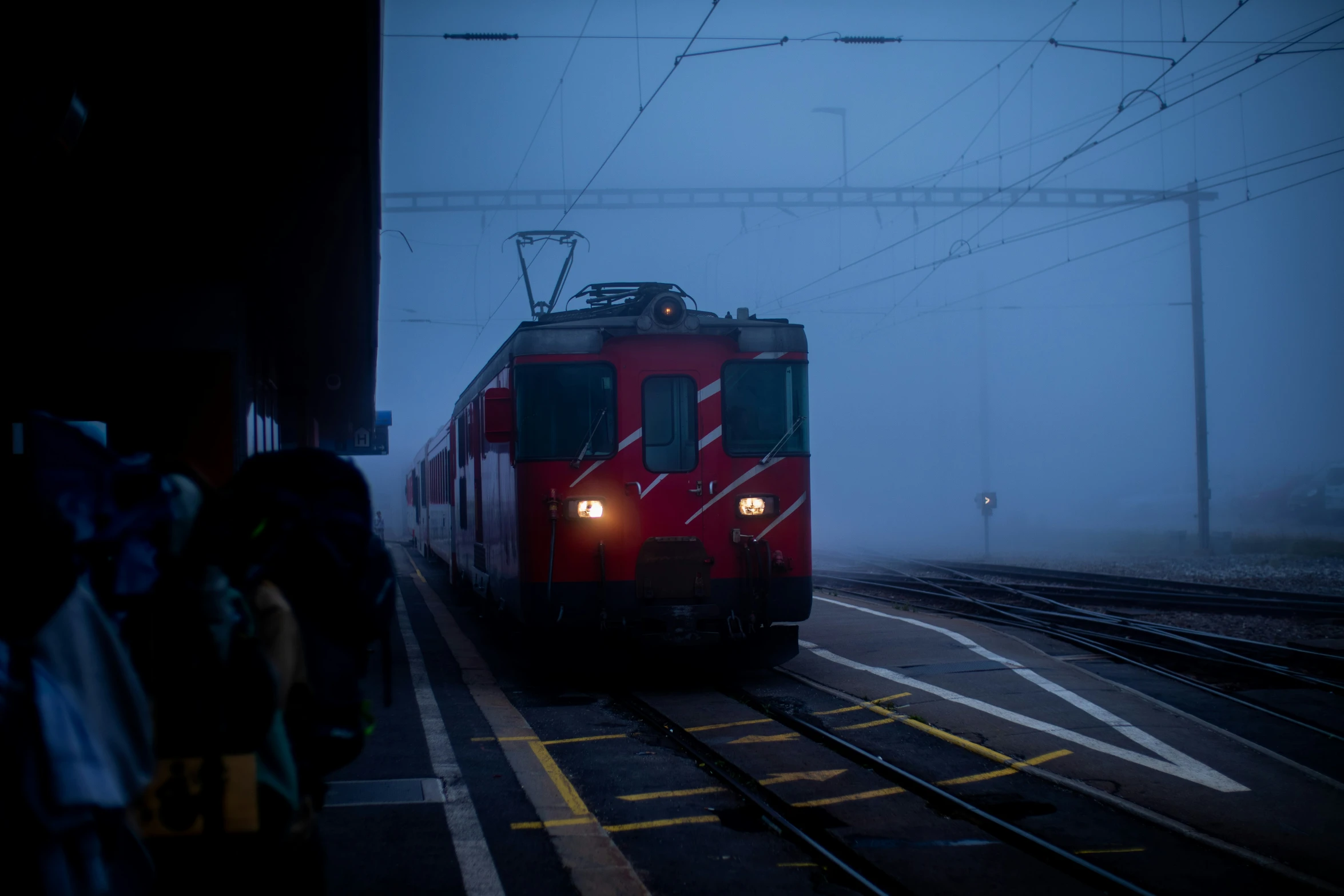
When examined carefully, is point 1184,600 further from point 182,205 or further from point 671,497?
point 182,205

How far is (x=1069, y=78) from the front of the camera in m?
57.9

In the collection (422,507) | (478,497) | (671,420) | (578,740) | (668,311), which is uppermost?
(668,311)

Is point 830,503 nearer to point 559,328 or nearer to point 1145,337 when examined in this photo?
point 1145,337

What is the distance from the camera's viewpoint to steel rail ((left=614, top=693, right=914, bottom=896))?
4.46 m

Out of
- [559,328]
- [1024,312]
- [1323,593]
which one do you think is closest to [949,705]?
[559,328]

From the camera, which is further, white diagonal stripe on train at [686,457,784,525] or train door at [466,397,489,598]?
train door at [466,397,489,598]

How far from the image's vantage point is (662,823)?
17.7 ft

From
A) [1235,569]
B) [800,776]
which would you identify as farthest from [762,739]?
[1235,569]

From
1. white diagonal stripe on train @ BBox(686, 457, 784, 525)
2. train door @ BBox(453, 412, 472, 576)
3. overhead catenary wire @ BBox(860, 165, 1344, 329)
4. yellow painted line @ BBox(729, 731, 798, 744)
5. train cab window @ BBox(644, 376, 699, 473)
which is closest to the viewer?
yellow painted line @ BBox(729, 731, 798, 744)

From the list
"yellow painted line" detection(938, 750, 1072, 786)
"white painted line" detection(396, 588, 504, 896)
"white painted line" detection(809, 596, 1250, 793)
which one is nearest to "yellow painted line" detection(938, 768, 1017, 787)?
"yellow painted line" detection(938, 750, 1072, 786)

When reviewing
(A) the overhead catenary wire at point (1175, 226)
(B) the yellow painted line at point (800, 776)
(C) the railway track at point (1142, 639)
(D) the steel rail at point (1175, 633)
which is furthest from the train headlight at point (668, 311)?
(A) the overhead catenary wire at point (1175, 226)

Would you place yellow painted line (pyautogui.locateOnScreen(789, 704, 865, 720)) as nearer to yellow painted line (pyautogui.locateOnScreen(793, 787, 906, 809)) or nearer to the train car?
yellow painted line (pyautogui.locateOnScreen(793, 787, 906, 809))

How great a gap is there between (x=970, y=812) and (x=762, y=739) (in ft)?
6.69

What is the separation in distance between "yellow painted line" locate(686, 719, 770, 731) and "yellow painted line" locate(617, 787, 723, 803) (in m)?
1.54
